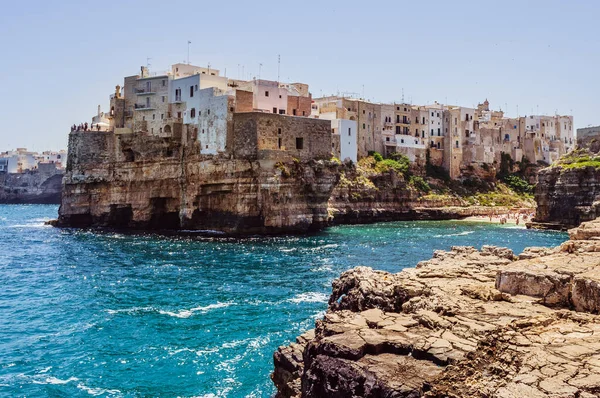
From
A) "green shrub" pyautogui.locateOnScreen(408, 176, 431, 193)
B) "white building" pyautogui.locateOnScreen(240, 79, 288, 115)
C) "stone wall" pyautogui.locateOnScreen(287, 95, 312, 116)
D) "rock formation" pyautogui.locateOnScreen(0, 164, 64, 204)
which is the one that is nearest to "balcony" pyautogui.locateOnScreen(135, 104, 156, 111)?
"white building" pyautogui.locateOnScreen(240, 79, 288, 115)

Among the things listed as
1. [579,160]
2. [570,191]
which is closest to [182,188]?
[570,191]

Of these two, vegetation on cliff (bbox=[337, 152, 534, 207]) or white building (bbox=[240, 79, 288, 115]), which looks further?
vegetation on cliff (bbox=[337, 152, 534, 207])

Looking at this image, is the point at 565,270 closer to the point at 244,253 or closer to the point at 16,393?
the point at 16,393

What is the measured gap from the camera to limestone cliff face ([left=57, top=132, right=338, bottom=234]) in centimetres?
5950

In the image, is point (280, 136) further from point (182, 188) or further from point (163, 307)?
point (163, 307)

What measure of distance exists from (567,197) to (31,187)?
132584mm

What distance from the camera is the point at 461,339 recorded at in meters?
12.1

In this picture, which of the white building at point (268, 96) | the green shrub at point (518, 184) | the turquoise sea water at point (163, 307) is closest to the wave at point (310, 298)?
the turquoise sea water at point (163, 307)

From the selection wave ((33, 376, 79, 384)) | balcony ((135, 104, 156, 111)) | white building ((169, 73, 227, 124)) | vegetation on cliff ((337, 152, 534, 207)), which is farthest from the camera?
vegetation on cliff ((337, 152, 534, 207))

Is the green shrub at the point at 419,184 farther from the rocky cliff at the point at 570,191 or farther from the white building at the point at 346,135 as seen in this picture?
the rocky cliff at the point at 570,191

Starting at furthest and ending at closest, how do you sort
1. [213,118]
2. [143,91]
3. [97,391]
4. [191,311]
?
[143,91], [213,118], [191,311], [97,391]

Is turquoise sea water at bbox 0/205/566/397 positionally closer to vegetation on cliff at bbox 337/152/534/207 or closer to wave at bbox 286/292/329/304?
wave at bbox 286/292/329/304

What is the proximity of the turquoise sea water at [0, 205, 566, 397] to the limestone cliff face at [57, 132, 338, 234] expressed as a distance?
4.36 m

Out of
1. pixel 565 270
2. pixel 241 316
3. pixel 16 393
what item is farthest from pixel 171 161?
pixel 565 270
